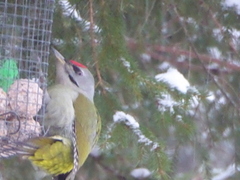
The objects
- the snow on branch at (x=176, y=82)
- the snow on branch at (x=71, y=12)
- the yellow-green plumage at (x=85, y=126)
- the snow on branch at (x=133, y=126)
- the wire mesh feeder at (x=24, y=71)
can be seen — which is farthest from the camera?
the snow on branch at (x=71, y=12)

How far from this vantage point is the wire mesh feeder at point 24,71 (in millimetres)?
3348

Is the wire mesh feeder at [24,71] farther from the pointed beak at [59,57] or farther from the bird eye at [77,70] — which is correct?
the bird eye at [77,70]

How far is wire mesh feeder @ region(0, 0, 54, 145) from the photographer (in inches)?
132

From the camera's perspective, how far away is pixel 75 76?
4.09m

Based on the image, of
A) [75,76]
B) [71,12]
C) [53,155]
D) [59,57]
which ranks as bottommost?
[53,155]

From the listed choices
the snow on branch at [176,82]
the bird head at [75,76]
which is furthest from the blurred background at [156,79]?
the bird head at [75,76]

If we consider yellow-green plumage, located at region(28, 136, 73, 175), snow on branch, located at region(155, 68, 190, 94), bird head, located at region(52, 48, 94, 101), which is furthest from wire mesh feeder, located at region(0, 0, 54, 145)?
snow on branch, located at region(155, 68, 190, 94)

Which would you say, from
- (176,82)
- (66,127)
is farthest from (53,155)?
(176,82)

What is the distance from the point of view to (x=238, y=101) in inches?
216

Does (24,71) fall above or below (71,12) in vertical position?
below

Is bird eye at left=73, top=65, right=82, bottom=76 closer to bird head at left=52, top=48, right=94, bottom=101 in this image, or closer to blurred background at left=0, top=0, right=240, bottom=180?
bird head at left=52, top=48, right=94, bottom=101

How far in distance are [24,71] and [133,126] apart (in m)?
0.78

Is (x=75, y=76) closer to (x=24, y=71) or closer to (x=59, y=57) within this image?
(x=59, y=57)

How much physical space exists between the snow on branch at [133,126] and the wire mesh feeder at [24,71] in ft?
1.86
